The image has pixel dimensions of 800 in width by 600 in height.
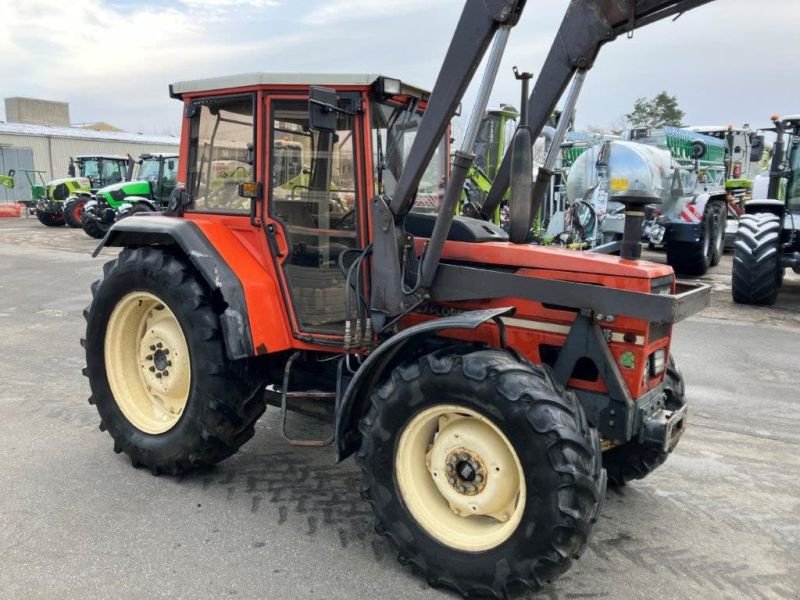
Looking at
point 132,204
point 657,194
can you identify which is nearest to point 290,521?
point 657,194

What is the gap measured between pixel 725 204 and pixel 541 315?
502 inches

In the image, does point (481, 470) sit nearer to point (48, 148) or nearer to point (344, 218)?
point (344, 218)

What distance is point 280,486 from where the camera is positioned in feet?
12.2

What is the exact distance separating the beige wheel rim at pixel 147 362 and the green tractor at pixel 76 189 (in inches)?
673

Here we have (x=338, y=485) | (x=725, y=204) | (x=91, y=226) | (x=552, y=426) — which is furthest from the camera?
(x=91, y=226)

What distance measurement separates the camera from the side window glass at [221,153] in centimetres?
367

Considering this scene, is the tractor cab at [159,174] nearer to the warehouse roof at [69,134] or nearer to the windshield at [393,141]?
the windshield at [393,141]

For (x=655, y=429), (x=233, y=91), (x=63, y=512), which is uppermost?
(x=233, y=91)

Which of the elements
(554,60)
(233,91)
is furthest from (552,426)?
(233,91)

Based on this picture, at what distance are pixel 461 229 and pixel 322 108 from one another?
0.91 m

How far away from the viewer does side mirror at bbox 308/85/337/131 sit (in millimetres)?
Answer: 2986

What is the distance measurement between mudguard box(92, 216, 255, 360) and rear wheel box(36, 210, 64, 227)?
19915 millimetres

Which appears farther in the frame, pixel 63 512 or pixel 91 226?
pixel 91 226

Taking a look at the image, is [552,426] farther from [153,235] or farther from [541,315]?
[153,235]
